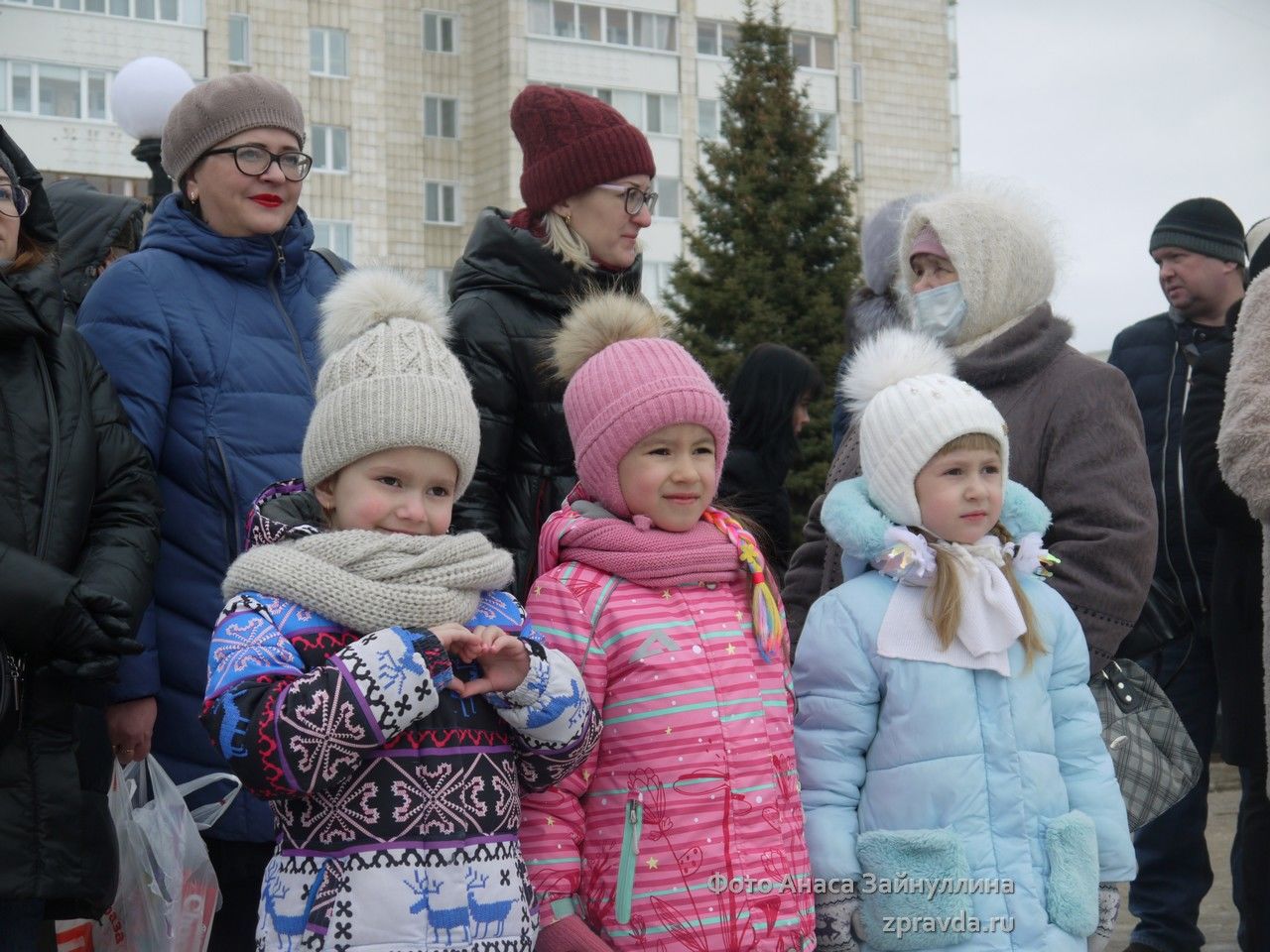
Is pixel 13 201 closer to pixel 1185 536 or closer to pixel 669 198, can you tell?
pixel 1185 536

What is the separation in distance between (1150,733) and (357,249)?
3097cm

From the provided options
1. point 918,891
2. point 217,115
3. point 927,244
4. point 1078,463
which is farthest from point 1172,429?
point 217,115

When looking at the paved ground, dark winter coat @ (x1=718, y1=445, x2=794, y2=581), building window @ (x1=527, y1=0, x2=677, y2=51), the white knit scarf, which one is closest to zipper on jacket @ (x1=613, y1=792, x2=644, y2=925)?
the white knit scarf

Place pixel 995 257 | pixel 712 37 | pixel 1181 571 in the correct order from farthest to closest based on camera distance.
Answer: pixel 712 37, pixel 1181 571, pixel 995 257

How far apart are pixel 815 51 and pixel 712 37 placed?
280 cm

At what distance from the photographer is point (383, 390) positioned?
3137 millimetres

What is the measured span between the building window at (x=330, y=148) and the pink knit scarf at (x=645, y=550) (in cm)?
3113

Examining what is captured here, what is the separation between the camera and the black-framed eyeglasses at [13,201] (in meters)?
3.59

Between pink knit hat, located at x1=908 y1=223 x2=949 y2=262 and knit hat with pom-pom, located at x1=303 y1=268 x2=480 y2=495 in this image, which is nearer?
knit hat with pom-pom, located at x1=303 y1=268 x2=480 y2=495

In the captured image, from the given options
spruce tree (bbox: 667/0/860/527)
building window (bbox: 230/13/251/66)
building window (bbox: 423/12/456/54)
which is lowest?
spruce tree (bbox: 667/0/860/527)

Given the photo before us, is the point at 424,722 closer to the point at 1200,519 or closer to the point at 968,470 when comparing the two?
the point at 968,470

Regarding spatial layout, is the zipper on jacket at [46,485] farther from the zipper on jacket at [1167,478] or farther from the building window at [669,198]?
the building window at [669,198]

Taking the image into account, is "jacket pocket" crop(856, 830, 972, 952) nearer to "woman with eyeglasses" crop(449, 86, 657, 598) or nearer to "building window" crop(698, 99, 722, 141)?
"woman with eyeglasses" crop(449, 86, 657, 598)

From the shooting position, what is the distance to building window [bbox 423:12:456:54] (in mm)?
36438
